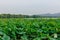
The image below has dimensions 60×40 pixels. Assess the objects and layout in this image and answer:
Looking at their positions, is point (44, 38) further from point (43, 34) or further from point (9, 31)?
point (9, 31)

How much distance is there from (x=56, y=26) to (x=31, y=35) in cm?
36

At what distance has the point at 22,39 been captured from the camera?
2.22 metres

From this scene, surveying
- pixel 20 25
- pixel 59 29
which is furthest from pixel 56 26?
pixel 20 25

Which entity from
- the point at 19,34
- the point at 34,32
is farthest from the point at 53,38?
the point at 19,34

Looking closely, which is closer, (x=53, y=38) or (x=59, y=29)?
(x=53, y=38)

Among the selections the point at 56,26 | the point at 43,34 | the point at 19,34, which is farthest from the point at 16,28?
the point at 56,26

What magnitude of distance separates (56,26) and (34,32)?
1.04 ft

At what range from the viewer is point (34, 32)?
2365 mm

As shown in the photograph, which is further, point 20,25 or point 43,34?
point 20,25

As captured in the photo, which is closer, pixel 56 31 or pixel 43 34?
pixel 43 34

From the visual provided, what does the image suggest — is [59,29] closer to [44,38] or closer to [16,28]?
[44,38]

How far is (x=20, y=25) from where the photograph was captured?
8.23 ft

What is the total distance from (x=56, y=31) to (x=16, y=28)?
478mm

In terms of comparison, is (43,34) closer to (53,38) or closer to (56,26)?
(53,38)
